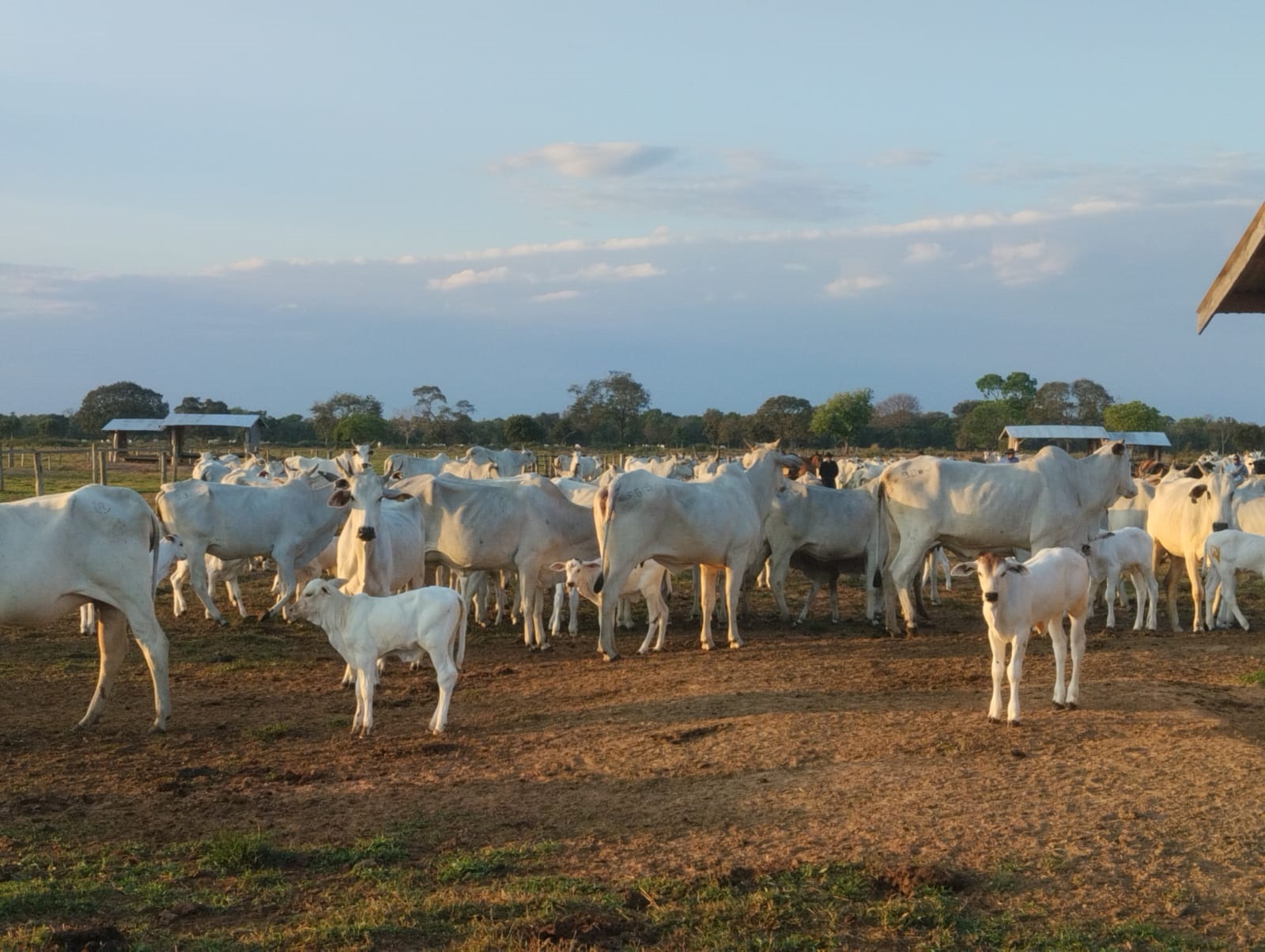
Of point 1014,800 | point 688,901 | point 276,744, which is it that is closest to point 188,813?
point 276,744

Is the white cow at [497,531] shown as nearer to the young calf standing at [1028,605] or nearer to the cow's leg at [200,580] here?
the cow's leg at [200,580]

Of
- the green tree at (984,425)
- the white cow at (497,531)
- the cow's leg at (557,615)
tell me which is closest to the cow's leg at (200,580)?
the white cow at (497,531)

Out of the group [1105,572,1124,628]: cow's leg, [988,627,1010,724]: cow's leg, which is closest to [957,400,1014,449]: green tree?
[1105,572,1124,628]: cow's leg

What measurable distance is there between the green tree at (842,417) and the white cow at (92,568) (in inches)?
2630

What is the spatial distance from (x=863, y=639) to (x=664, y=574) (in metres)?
2.64

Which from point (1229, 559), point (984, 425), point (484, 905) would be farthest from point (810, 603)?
point (984, 425)

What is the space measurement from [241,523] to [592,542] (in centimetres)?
469

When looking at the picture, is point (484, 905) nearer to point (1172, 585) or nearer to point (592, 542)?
point (592, 542)

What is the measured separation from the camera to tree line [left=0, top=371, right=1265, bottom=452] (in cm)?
7788

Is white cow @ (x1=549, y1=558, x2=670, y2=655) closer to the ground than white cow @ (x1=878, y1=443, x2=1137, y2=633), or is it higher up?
closer to the ground

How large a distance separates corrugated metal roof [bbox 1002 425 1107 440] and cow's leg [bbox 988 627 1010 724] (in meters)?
65.2

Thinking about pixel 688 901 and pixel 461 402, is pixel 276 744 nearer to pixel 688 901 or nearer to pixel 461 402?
pixel 688 901

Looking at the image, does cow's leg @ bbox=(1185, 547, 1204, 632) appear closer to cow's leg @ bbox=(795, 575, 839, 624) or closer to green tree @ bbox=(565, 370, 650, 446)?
cow's leg @ bbox=(795, 575, 839, 624)

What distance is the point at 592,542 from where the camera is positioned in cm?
1592
